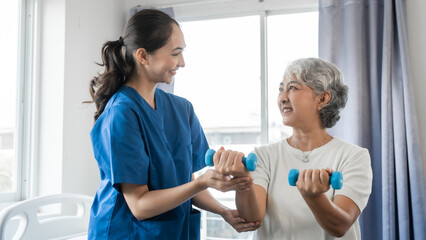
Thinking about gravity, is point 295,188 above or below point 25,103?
below

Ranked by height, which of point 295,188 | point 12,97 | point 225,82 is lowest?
point 295,188

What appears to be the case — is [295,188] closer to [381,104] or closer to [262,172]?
[262,172]

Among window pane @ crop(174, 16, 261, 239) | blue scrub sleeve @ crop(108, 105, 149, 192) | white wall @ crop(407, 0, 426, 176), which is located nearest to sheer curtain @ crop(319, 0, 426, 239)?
white wall @ crop(407, 0, 426, 176)

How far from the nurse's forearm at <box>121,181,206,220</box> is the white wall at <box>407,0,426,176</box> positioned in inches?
77.0

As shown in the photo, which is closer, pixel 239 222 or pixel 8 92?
pixel 239 222

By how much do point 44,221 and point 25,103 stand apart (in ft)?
2.93

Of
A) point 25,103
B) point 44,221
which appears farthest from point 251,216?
point 25,103

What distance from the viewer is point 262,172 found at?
52.1 inches

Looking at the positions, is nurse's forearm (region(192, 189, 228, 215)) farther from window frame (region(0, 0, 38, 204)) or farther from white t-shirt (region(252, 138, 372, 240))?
window frame (region(0, 0, 38, 204))

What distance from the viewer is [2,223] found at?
Answer: 158 cm

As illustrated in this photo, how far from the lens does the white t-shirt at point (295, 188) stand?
4.04 ft

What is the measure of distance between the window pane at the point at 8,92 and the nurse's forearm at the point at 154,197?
1571mm

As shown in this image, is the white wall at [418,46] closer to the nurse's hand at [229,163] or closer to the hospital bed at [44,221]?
the nurse's hand at [229,163]

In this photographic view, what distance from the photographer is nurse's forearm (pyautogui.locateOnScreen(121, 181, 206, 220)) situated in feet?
3.45
